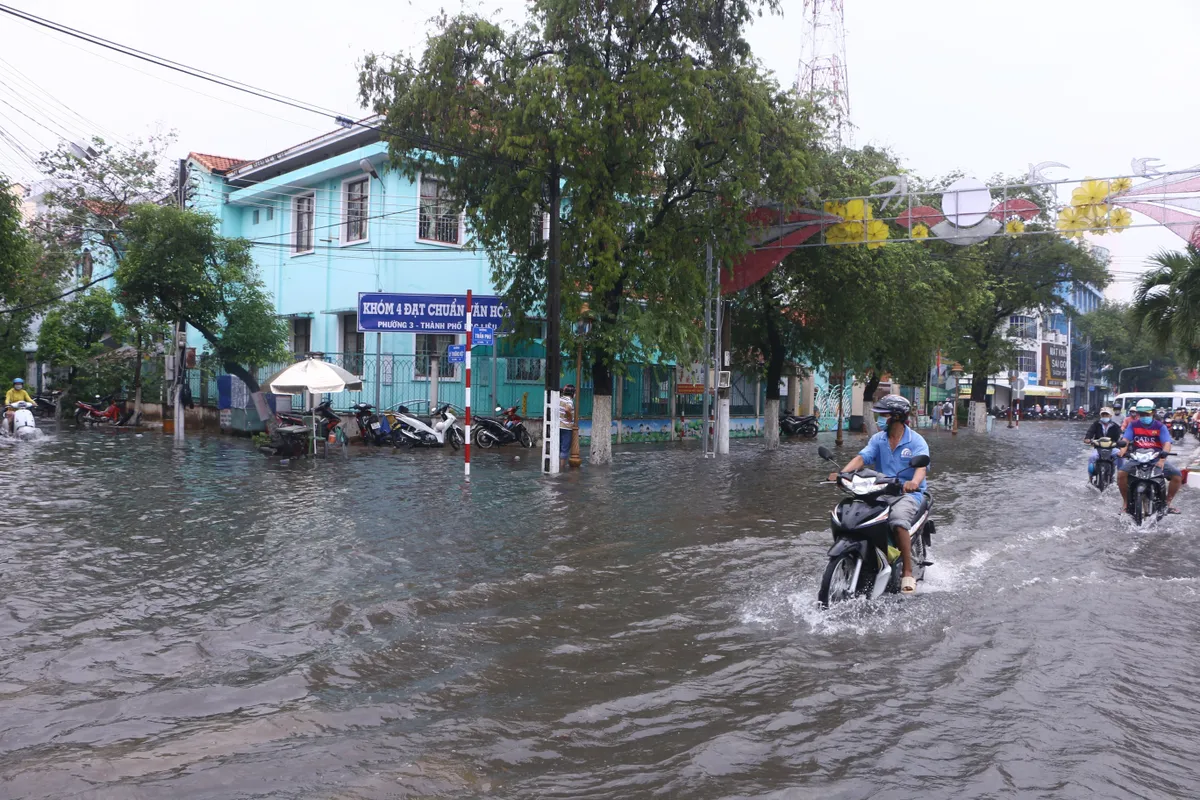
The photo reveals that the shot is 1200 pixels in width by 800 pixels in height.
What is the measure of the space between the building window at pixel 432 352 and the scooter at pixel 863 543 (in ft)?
64.5

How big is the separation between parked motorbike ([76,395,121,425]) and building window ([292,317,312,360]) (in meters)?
5.49

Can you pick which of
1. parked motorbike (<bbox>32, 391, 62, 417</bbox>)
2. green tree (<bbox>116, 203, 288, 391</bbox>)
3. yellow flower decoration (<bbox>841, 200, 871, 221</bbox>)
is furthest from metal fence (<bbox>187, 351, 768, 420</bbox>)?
parked motorbike (<bbox>32, 391, 62, 417</bbox>)

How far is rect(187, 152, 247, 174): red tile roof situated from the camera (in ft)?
102

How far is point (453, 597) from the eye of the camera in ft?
24.1

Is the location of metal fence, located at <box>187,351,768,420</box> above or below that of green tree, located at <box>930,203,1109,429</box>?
below

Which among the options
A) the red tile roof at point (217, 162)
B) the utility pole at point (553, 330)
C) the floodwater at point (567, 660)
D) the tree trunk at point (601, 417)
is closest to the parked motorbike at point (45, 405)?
the red tile roof at point (217, 162)

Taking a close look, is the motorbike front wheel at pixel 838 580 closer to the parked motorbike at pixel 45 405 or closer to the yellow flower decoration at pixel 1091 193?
the yellow flower decoration at pixel 1091 193

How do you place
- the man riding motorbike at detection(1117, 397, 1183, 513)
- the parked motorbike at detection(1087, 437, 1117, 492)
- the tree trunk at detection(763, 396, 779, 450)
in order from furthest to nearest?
1. the tree trunk at detection(763, 396, 779, 450)
2. the parked motorbike at detection(1087, 437, 1117, 492)
3. the man riding motorbike at detection(1117, 397, 1183, 513)

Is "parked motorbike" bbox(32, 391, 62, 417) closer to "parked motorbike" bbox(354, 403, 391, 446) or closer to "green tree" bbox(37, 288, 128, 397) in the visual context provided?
"green tree" bbox(37, 288, 128, 397)

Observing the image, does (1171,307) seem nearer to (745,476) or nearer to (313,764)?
(745,476)

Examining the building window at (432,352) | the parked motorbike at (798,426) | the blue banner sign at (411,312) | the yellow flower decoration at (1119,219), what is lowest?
the parked motorbike at (798,426)

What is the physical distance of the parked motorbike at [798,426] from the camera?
116ft

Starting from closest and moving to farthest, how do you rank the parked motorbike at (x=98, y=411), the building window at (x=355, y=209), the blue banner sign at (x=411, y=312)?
1. the blue banner sign at (x=411, y=312)
2. the building window at (x=355, y=209)
3. the parked motorbike at (x=98, y=411)

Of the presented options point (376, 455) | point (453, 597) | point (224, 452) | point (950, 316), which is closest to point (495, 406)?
point (376, 455)
